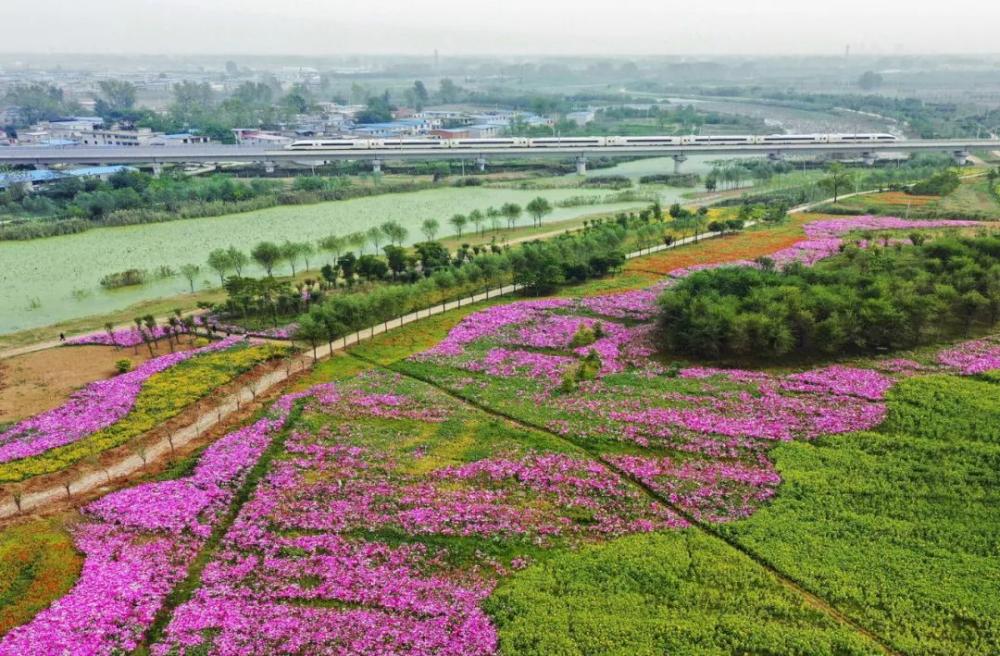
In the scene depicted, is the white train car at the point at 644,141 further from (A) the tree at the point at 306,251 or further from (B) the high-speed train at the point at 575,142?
(A) the tree at the point at 306,251

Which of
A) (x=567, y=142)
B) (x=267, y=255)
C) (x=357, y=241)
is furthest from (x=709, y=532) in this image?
(x=567, y=142)

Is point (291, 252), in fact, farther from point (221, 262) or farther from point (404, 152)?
point (404, 152)

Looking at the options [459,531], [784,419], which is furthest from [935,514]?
[459,531]

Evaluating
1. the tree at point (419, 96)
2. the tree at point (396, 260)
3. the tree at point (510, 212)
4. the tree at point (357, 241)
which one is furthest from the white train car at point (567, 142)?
the tree at point (419, 96)

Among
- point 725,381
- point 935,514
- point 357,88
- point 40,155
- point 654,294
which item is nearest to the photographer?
point 935,514

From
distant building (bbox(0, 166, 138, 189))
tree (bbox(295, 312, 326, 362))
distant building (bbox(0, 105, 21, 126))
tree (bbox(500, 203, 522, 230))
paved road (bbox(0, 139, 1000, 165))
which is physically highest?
distant building (bbox(0, 105, 21, 126))

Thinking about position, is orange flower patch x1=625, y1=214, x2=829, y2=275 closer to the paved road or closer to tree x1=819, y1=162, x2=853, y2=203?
tree x1=819, y1=162, x2=853, y2=203

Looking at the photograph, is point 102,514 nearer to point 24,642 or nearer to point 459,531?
point 24,642

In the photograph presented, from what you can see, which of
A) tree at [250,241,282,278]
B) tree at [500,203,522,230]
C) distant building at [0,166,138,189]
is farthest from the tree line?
distant building at [0,166,138,189]
